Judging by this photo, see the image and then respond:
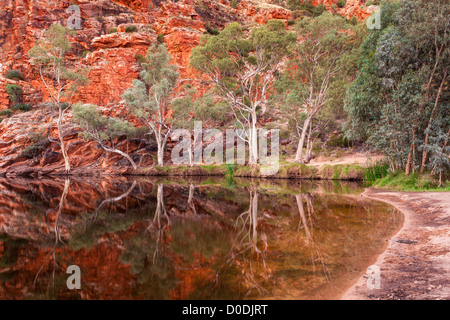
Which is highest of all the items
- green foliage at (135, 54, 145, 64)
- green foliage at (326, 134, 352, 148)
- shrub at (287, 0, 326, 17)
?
shrub at (287, 0, 326, 17)

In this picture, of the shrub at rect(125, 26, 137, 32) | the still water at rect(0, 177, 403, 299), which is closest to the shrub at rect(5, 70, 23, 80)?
the shrub at rect(125, 26, 137, 32)

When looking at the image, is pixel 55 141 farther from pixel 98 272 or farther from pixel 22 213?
pixel 98 272

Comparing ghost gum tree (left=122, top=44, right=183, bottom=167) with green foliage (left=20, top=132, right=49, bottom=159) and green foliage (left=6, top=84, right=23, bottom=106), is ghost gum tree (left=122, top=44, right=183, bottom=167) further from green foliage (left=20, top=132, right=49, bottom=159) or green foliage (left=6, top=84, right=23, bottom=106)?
green foliage (left=6, top=84, right=23, bottom=106)

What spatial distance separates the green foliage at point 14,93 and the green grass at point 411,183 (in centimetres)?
4887

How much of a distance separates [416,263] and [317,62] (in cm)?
2682

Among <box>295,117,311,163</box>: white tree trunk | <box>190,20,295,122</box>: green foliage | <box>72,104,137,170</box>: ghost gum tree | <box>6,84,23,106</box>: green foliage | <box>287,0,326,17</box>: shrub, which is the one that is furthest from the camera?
<box>287,0,326,17</box>: shrub

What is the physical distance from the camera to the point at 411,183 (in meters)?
14.4

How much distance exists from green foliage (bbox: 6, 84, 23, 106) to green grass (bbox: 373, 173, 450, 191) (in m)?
48.9

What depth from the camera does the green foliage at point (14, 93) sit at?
132 feet

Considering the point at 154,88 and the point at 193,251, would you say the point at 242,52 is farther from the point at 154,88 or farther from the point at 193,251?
the point at 193,251

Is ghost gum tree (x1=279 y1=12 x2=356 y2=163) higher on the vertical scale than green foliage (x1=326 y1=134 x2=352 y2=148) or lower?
higher

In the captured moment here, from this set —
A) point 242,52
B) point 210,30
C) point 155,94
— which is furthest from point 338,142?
point 210,30

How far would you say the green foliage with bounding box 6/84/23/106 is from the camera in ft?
132
